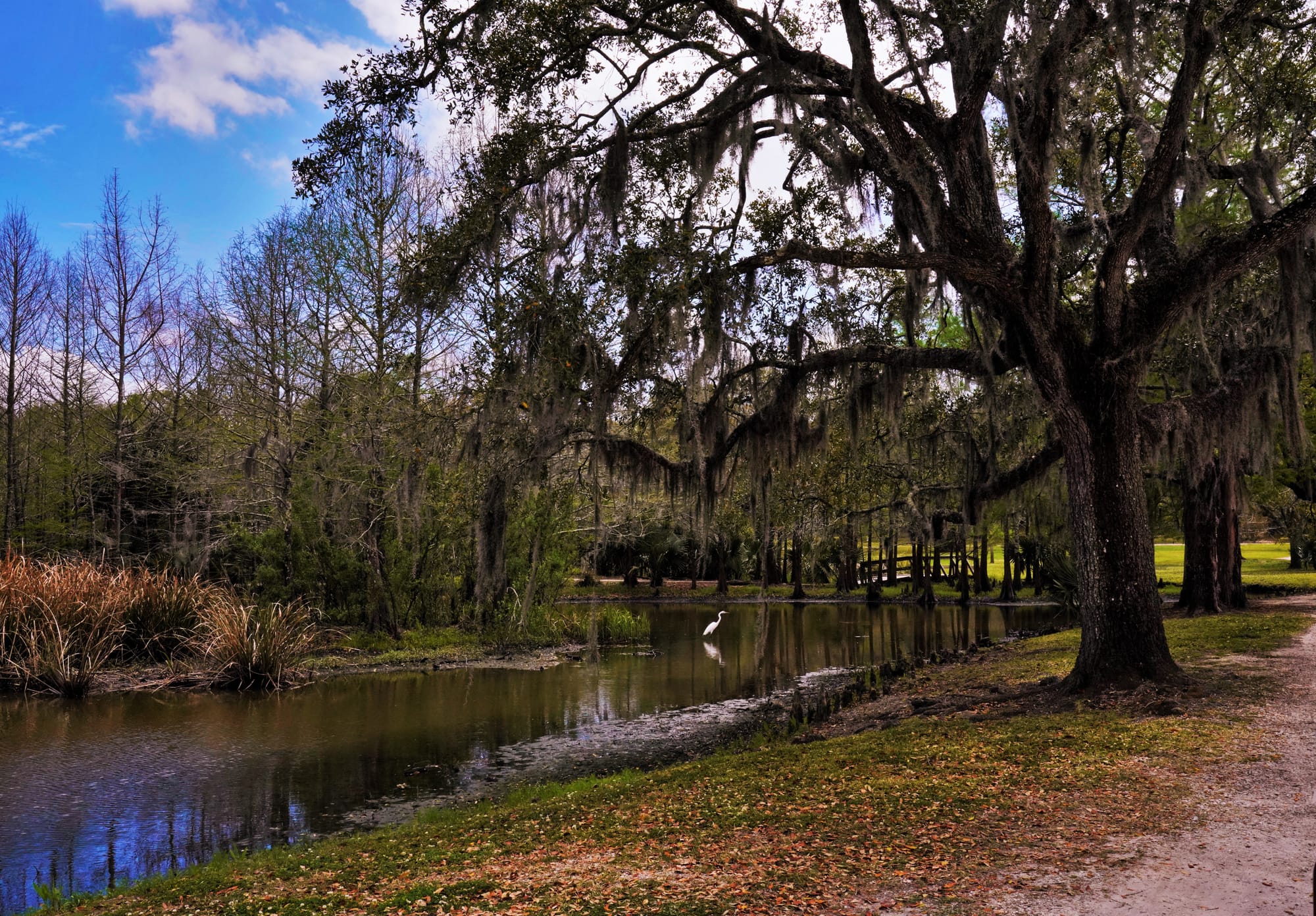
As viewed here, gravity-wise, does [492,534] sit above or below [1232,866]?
above

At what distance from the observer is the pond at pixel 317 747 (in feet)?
26.3

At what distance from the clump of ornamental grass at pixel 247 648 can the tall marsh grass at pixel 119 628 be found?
18mm

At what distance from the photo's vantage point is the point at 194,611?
17.2m

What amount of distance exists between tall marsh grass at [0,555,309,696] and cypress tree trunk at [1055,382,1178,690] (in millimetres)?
13901

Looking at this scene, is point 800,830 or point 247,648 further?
point 247,648

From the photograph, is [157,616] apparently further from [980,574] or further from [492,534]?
[980,574]

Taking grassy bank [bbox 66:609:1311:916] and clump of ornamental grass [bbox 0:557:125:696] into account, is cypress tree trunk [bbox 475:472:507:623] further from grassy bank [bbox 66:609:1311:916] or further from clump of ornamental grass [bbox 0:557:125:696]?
clump of ornamental grass [bbox 0:557:125:696]

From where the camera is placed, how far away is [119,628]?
1623 centimetres

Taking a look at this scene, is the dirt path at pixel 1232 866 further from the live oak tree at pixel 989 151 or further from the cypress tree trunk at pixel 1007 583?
the cypress tree trunk at pixel 1007 583

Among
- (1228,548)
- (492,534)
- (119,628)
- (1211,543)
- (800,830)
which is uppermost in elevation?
(492,534)

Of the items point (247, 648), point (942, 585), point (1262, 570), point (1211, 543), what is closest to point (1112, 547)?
point (1211, 543)

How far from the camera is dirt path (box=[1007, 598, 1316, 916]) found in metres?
3.95

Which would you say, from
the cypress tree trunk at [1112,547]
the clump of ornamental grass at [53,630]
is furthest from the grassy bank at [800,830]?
the clump of ornamental grass at [53,630]

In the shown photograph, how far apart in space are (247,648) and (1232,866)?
15.7 meters
